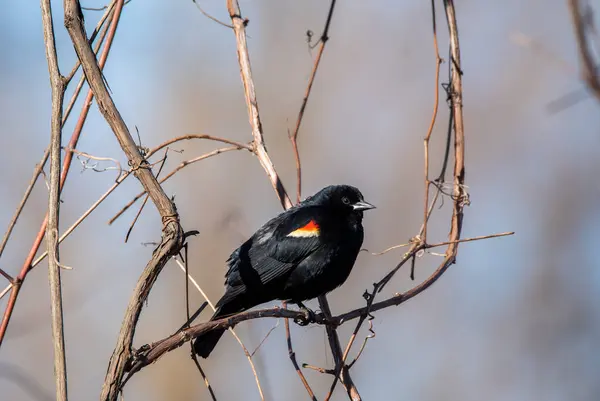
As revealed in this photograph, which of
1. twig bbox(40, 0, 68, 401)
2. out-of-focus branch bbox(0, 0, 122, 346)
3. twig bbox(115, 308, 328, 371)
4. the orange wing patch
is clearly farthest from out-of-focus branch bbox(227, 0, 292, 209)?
twig bbox(40, 0, 68, 401)

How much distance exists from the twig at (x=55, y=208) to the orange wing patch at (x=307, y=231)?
258 cm

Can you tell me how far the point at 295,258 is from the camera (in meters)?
4.25

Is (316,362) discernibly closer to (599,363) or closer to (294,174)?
(294,174)

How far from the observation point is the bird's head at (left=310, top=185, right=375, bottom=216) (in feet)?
15.0

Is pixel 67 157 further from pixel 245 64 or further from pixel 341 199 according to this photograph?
pixel 341 199

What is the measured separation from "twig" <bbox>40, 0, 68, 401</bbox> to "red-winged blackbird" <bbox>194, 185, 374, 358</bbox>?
7.87 feet

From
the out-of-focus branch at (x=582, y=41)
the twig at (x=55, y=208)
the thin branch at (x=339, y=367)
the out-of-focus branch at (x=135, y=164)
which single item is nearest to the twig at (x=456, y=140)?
the thin branch at (x=339, y=367)

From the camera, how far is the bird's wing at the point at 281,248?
4230 mm

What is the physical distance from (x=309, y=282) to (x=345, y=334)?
1.95 m

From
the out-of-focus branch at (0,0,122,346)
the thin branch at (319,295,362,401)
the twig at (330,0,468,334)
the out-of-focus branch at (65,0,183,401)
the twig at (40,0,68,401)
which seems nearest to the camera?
the twig at (40,0,68,401)

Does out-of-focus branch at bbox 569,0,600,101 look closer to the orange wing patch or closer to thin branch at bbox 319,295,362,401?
thin branch at bbox 319,295,362,401

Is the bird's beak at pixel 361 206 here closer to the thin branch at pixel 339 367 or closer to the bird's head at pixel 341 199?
the bird's head at pixel 341 199

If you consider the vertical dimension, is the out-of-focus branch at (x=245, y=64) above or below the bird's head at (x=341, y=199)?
above

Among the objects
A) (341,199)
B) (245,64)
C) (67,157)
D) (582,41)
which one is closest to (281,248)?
(341,199)
